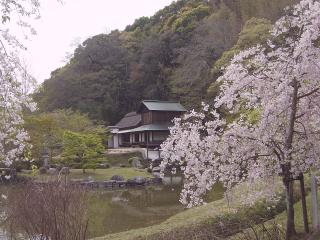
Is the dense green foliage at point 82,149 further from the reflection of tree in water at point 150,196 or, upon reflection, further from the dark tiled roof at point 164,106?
the dark tiled roof at point 164,106

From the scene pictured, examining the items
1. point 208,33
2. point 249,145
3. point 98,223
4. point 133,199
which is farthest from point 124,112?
point 249,145

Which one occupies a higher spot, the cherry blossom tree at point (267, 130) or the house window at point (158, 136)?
the cherry blossom tree at point (267, 130)

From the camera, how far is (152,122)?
3638 centimetres

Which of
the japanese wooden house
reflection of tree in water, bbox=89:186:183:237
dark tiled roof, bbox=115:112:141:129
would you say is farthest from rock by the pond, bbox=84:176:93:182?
dark tiled roof, bbox=115:112:141:129

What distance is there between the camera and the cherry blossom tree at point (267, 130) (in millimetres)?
5734

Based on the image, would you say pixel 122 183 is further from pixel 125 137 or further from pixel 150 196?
pixel 125 137

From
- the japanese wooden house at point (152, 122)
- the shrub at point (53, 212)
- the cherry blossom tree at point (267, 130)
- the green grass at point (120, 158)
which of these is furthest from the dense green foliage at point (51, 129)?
the cherry blossom tree at point (267, 130)

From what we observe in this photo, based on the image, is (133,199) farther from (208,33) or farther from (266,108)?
(208,33)

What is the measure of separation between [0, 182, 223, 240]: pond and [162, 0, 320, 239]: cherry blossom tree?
17.8 ft

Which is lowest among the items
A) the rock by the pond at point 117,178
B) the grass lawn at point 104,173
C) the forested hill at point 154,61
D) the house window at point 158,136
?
the grass lawn at point 104,173

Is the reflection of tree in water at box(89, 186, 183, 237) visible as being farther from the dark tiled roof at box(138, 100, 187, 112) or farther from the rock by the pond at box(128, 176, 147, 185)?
the dark tiled roof at box(138, 100, 187, 112)

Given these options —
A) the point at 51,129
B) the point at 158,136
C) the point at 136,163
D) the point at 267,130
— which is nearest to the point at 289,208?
the point at 267,130

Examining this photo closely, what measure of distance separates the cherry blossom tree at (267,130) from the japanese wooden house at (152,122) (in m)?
27.5

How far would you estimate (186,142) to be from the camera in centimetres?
636
